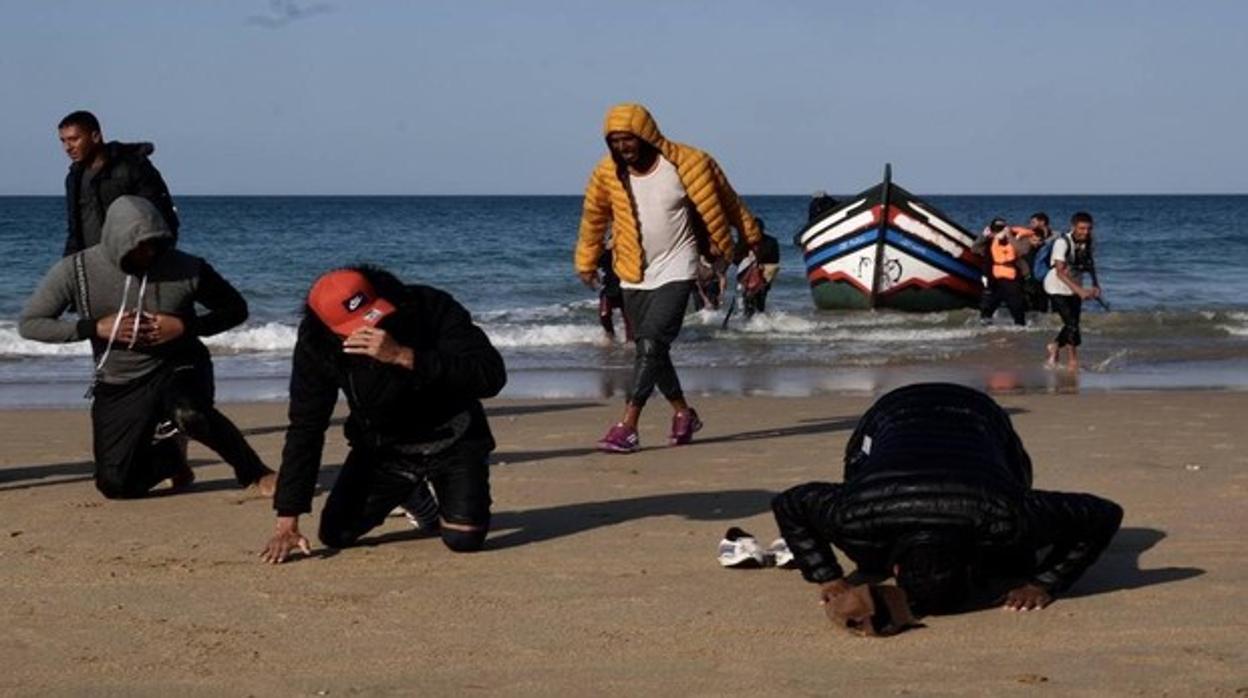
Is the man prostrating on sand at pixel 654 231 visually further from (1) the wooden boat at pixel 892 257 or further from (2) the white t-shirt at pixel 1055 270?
(1) the wooden boat at pixel 892 257

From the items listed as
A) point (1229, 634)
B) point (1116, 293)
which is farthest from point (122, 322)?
point (1116, 293)

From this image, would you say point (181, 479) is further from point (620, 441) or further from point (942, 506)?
point (942, 506)

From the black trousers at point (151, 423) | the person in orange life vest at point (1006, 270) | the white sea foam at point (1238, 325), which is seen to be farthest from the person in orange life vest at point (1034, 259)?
the black trousers at point (151, 423)

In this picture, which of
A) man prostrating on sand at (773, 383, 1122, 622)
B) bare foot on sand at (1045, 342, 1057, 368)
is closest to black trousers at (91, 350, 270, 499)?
man prostrating on sand at (773, 383, 1122, 622)

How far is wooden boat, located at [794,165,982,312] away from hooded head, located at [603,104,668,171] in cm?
1599

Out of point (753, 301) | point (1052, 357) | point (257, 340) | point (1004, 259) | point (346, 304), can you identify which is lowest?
point (257, 340)

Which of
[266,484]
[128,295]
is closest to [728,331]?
[266,484]

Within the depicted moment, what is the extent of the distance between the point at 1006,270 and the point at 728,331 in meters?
3.04

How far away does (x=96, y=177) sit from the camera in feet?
31.6

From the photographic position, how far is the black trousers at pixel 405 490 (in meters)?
7.14

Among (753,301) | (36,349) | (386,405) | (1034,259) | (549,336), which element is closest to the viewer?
(386,405)

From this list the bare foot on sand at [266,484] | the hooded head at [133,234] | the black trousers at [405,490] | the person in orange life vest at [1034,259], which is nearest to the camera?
the black trousers at [405,490]

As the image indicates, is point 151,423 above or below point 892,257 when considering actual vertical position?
above

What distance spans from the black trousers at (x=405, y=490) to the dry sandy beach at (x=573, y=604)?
0.36 ft
